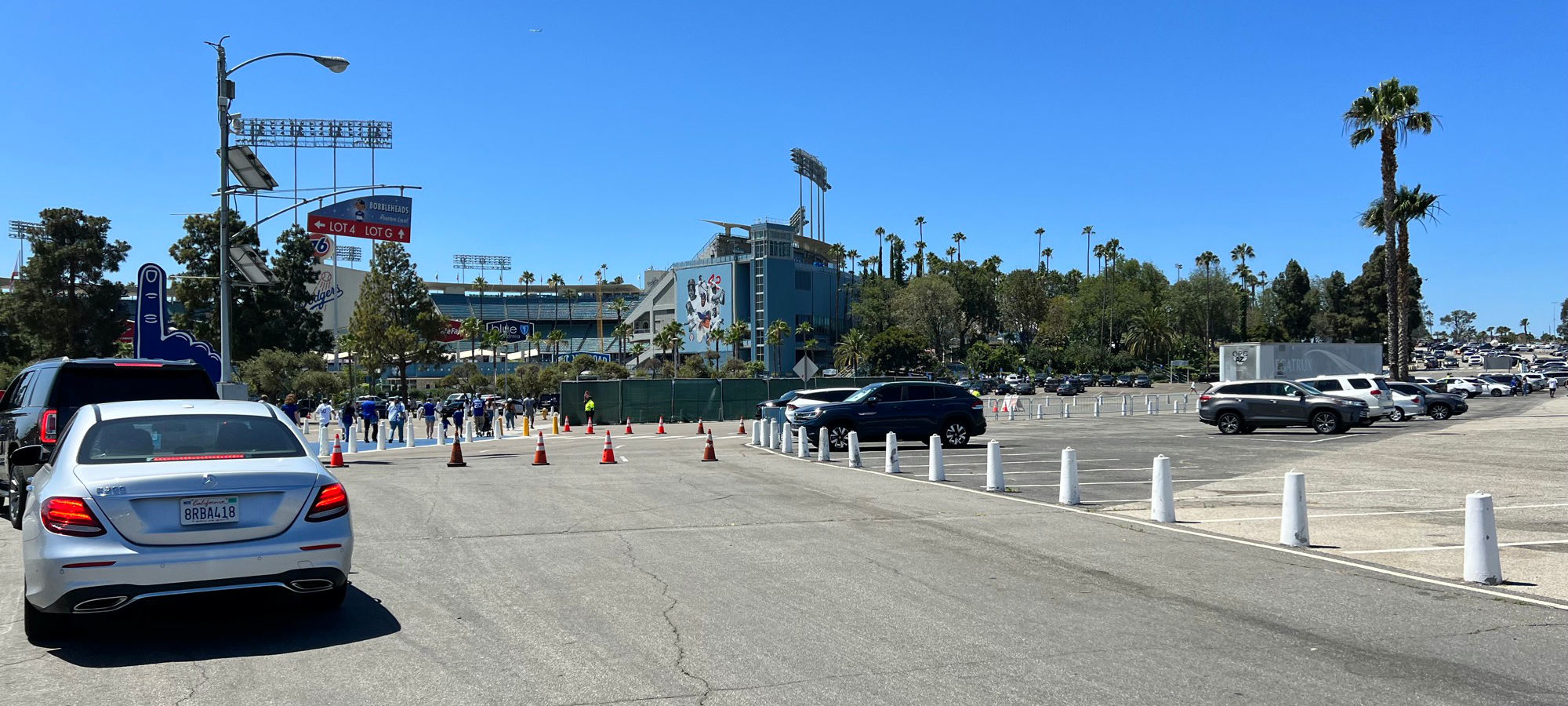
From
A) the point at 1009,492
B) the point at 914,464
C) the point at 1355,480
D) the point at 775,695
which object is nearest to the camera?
the point at 775,695

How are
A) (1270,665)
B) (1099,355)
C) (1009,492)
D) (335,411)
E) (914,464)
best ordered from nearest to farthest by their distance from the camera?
(1270,665) → (1009,492) → (914,464) → (335,411) → (1099,355)

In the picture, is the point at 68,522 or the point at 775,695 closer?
the point at 775,695

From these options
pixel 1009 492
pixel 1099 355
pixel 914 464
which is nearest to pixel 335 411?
pixel 914 464

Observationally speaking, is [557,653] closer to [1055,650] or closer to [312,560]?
[312,560]

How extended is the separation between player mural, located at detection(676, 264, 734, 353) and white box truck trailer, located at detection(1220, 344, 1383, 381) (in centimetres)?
7401

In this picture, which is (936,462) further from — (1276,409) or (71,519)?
(1276,409)

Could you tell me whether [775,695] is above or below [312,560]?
below

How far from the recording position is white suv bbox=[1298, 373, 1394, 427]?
1368 inches

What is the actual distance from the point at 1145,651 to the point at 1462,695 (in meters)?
1.59

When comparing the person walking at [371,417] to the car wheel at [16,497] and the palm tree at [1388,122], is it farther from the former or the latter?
the palm tree at [1388,122]

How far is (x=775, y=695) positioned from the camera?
5.46 m

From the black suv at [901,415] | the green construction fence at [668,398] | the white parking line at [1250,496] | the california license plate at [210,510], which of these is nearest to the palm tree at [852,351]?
the green construction fence at [668,398]

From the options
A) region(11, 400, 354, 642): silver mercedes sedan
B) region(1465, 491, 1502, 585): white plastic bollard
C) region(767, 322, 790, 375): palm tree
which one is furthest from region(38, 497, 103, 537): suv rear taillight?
region(767, 322, 790, 375): palm tree

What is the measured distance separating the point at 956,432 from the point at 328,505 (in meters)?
21.0
